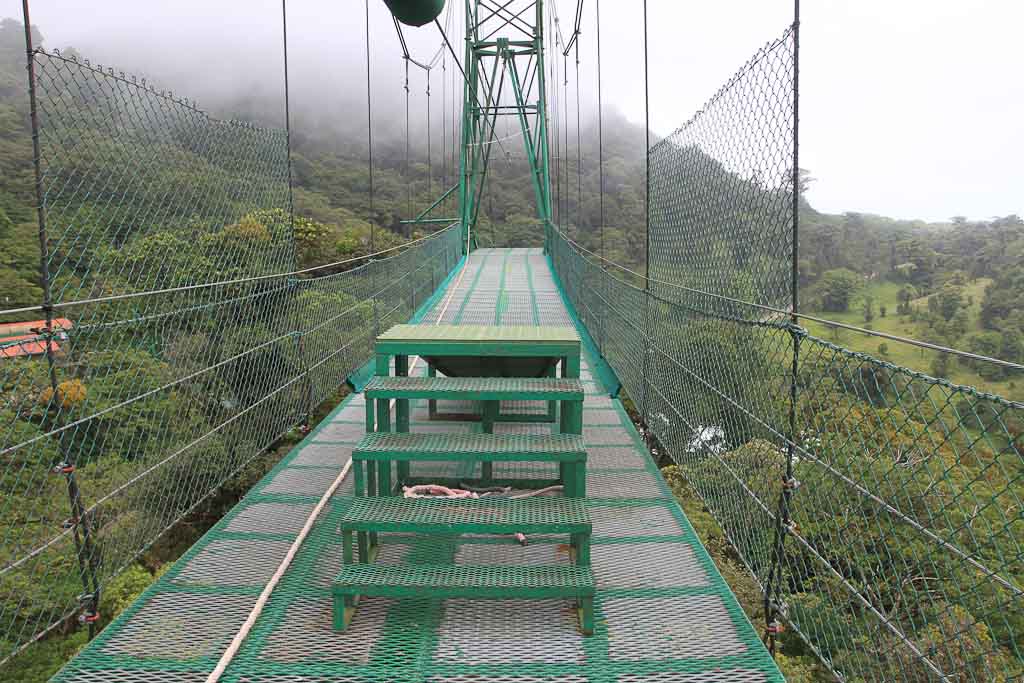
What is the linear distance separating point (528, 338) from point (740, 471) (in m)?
0.85

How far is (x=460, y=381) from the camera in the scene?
2385mm

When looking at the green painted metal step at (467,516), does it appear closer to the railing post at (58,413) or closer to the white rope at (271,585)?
the white rope at (271,585)

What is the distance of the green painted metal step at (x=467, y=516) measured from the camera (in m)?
1.75

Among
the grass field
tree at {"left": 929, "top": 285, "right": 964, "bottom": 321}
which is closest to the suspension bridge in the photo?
the grass field

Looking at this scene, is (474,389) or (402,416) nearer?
(474,389)

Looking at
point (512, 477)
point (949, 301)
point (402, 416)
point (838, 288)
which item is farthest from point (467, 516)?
point (949, 301)

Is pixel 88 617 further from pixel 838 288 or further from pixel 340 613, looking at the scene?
pixel 838 288

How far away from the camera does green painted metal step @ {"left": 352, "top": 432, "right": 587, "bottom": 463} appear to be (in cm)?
193

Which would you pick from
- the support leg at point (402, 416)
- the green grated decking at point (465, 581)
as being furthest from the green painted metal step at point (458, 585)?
the support leg at point (402, 416)

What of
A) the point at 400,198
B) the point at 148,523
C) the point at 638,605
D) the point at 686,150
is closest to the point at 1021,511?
the point at 638,605

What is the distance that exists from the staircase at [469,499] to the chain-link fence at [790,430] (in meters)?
A: 0.53

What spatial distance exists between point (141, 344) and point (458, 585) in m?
1.56

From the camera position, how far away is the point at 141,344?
244 centimetres

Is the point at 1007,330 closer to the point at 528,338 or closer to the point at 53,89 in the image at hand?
the point at 528,338
